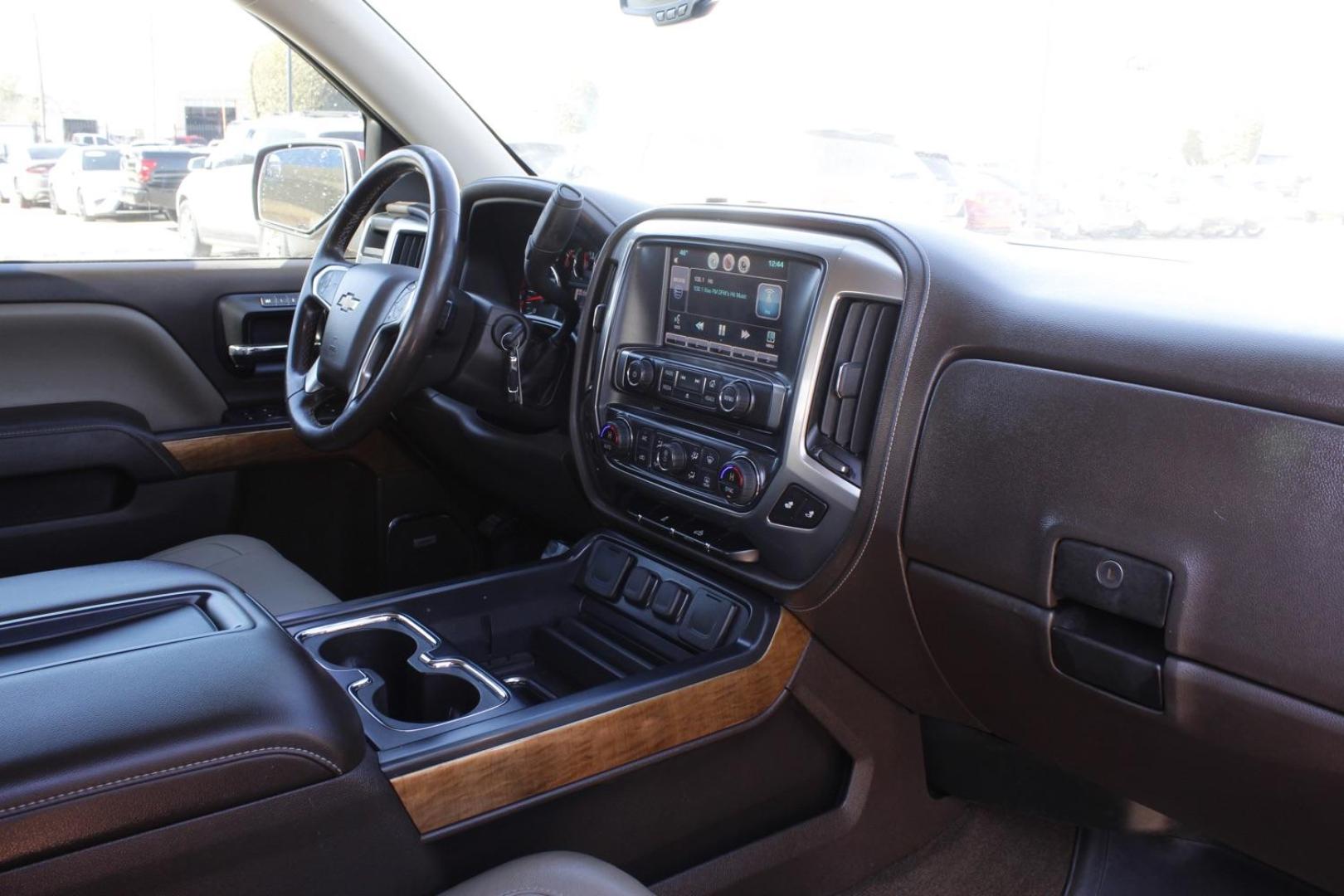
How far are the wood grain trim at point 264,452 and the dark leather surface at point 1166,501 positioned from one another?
148 cm

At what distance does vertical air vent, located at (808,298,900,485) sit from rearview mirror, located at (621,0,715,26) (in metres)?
0.68

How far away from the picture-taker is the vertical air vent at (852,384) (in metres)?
1.45

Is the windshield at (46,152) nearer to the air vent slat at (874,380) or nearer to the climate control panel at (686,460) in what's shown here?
the climate control panel at (686,460)

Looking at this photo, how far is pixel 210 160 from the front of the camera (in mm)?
2604

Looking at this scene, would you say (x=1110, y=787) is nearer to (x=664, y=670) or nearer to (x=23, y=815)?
(x=664, y=670)

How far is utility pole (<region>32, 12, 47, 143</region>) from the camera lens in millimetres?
2231

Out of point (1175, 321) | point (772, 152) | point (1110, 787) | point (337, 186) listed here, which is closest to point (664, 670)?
point (1110, 787)

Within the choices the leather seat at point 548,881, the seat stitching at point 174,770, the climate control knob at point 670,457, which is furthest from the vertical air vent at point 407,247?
the leather seat at point 548,881

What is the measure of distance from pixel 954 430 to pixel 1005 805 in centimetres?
73

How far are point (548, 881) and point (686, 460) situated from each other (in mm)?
739

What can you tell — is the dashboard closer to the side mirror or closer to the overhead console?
the overhead console

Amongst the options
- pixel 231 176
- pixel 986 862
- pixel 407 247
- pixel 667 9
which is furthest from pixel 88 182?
pixel 986 862

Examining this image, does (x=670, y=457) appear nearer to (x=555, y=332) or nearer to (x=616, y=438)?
(x=616, y=438)

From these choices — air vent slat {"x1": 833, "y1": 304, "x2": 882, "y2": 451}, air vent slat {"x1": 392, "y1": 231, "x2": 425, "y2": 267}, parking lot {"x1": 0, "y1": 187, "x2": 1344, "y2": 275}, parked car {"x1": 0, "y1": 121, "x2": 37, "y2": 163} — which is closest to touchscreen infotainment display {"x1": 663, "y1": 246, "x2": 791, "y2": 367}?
air vent slat {"x1": 833, "y1": 304, "x2": 882, "y2": 451}
